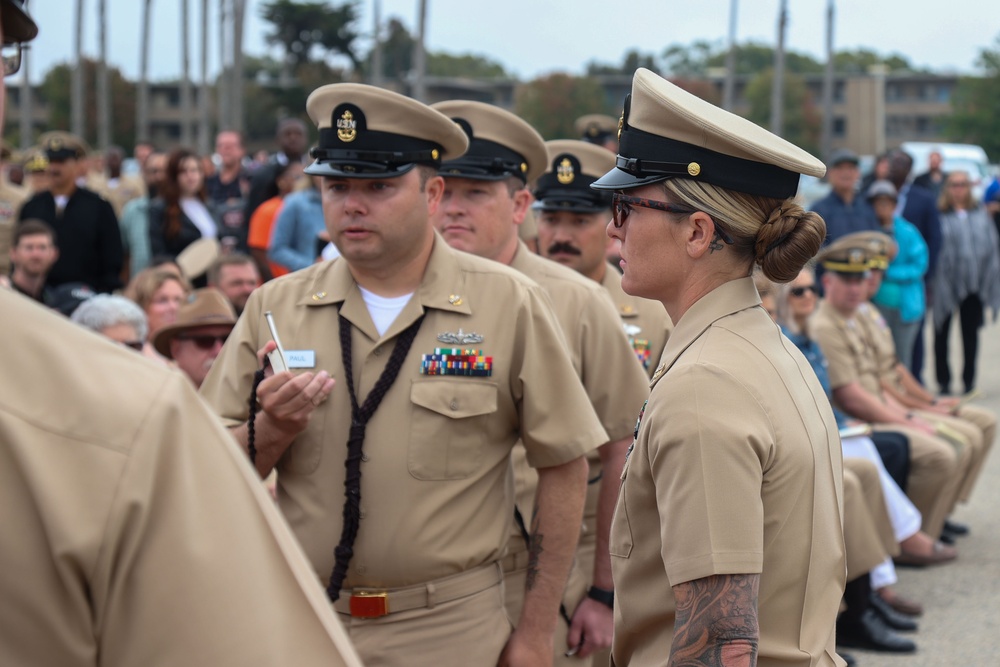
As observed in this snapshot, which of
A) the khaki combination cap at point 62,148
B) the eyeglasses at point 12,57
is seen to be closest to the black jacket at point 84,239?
the khaki combination cap at point 62,148

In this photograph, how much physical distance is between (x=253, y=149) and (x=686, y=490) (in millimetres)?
70034

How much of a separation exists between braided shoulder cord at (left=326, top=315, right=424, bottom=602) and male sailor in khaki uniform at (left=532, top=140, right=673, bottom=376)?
1690mm

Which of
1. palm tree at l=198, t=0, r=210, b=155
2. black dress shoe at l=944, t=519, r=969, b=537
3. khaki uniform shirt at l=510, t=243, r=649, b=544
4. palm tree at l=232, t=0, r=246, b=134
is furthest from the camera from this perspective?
palm tree at l=198, t=0, r=210, b=155

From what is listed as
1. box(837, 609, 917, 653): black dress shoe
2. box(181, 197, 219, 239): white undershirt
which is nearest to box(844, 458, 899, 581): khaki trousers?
box(837, 609, 917, 653): black dress shoe

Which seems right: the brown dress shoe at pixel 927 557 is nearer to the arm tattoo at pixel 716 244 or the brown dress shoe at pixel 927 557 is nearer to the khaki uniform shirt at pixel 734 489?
the khaki uniform shirt at pixel 734 489

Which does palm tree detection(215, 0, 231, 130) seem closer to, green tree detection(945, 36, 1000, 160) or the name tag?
the name tag

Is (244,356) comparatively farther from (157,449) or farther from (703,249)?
(157,449)

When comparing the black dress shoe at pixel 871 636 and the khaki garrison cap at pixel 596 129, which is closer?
the black dress shoe at pixel 871 636

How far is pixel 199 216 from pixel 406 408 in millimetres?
6783

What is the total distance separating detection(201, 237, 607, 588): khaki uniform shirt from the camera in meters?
2.99

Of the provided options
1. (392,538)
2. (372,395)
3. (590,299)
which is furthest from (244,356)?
(590,299)

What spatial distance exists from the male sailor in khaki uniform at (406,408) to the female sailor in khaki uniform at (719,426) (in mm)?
823

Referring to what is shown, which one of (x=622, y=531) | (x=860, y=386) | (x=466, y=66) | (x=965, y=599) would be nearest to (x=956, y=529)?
(x=860, y=386)

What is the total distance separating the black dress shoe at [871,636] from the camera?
5871 mm
